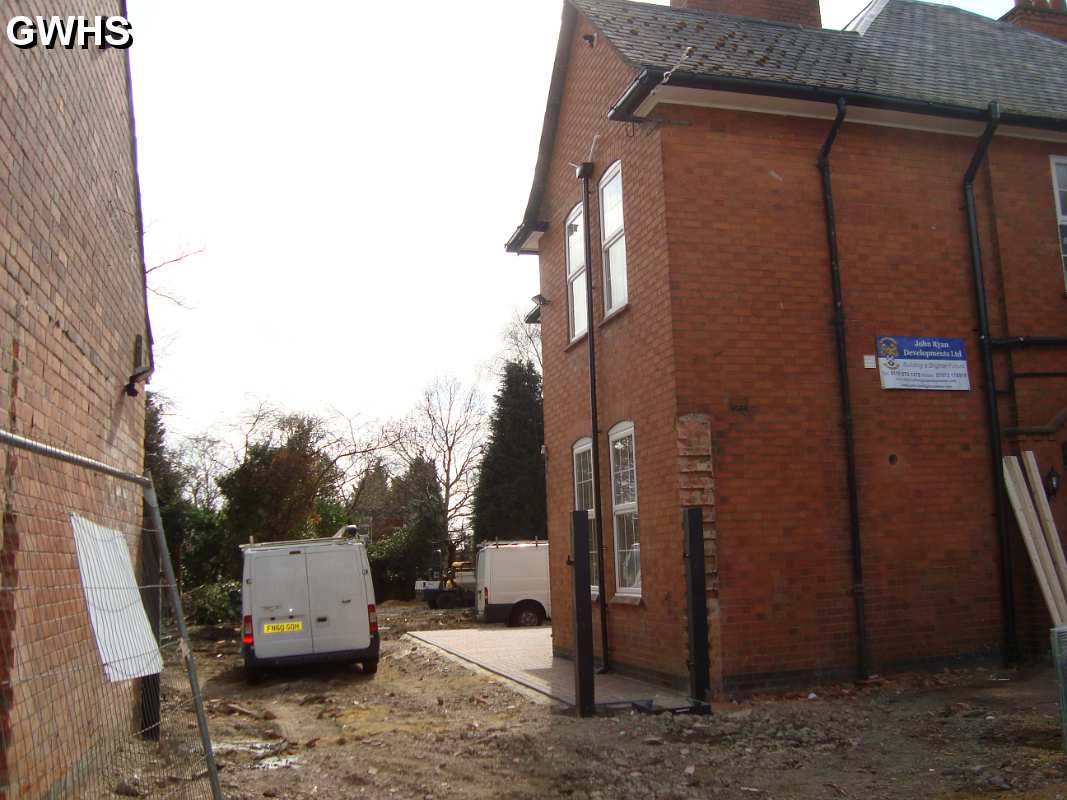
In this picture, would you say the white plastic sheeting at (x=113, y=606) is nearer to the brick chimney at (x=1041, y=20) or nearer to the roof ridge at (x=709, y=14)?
the roof ridge at (x=709, y=14)

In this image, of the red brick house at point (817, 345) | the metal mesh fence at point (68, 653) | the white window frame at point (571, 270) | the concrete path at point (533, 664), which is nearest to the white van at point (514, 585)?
the concrete path at point (533, 664)

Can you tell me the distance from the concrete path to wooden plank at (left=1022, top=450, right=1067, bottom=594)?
458 centimetres

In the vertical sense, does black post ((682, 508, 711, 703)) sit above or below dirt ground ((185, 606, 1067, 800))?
above

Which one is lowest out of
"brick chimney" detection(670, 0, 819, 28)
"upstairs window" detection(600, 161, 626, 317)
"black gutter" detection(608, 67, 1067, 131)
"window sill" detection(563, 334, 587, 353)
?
"window sill" detection(563, 334, 587, 353)

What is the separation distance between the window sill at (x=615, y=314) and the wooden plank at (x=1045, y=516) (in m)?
4.91

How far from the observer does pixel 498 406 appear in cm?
4228

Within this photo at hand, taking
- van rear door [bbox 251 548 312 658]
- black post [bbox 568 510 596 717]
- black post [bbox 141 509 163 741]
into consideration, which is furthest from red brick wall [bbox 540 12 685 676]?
black post [bbox 141 509 163 741]

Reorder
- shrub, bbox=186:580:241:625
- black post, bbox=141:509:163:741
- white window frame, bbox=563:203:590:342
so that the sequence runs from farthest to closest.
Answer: shrub, bbox=186:580:241:625
white window frame, bbox=563:203:590:342
black post, bbox=141:509:163:741

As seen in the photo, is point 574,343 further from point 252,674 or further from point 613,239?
point 252,674

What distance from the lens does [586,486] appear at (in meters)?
13.0

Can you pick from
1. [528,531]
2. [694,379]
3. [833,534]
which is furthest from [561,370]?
[528,531]

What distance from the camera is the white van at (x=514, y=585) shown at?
2294cm

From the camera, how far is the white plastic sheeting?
429 cm

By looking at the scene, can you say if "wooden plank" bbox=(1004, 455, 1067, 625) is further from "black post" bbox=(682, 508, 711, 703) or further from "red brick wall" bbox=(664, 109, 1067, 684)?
"black post" bbox=(682, 508, 711, 703)
